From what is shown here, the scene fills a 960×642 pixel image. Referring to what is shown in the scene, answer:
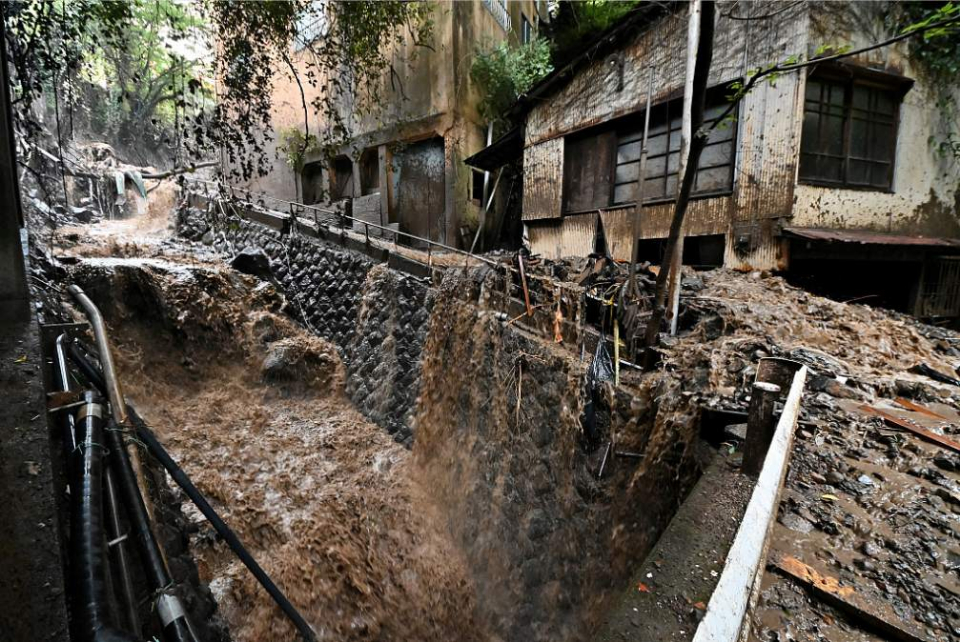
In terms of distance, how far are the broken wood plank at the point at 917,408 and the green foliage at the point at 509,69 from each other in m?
12.8

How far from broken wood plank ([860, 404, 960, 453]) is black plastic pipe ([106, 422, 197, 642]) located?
18.1 feet

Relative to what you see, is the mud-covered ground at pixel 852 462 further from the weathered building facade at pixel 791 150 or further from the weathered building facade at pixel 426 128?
the weathered building facade at pixel 426 128

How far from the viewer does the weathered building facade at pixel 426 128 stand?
1301cm

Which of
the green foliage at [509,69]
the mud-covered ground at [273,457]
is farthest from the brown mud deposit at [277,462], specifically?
the green foliage at [509,69]

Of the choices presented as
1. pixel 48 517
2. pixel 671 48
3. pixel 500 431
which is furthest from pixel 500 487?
pixel 671 48

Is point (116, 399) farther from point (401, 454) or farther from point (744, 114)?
point (744, 114)

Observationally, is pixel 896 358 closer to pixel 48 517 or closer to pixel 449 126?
pixel 48 517

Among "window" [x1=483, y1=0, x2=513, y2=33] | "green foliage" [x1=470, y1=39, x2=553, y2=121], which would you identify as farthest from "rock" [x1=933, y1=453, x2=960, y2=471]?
"window" [x1=483, y1=0, x2=513, y2=33]

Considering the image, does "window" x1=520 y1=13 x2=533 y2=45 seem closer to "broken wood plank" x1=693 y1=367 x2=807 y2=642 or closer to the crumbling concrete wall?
the crumbling concrete wall

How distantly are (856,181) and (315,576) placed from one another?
12894mm

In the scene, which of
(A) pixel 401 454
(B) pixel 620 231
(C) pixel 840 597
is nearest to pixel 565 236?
(B) pixel 620 231

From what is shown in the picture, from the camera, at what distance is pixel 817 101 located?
7.82 m

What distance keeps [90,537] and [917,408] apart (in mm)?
6666

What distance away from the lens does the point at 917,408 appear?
390 centimetres
